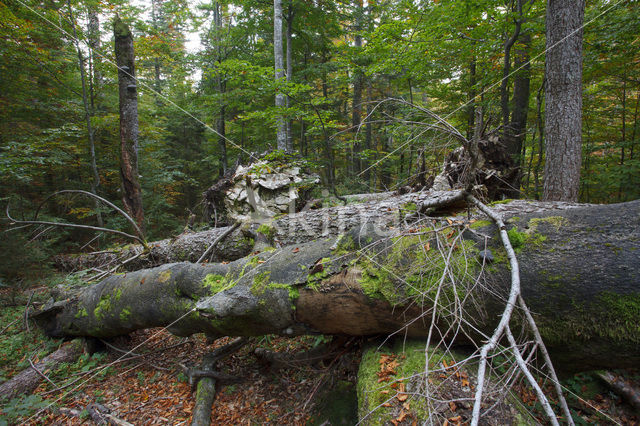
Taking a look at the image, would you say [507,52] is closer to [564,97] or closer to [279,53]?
[564,97]

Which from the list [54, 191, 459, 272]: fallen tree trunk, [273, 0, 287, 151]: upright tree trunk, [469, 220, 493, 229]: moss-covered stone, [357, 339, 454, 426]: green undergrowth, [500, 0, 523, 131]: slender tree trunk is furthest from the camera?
[273, 0, 287, 151]: upright tree trunk

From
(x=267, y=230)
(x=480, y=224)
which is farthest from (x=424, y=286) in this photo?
(x=267, y=230)

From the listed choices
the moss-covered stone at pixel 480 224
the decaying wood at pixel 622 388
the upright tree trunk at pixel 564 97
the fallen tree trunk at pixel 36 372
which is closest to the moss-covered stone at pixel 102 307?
the fallen tree trunk at pixel 36 372

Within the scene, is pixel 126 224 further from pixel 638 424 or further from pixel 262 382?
pixel 638 424

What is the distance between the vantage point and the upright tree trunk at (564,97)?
336 cm

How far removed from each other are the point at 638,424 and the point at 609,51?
19.4 ft

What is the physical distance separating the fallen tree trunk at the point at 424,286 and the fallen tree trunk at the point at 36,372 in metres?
0.65

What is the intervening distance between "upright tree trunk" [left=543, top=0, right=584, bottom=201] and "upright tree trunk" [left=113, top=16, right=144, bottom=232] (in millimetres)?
7801

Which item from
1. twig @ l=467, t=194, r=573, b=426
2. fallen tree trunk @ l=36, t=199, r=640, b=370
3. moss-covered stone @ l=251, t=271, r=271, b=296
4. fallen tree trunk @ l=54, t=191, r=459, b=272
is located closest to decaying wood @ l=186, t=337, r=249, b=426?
fallen tree trunk @ l=36, t=199, r=640, b=370

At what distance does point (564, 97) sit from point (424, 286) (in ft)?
12.2

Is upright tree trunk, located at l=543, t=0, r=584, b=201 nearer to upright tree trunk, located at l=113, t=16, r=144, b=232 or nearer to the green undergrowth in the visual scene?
the green undergrowth

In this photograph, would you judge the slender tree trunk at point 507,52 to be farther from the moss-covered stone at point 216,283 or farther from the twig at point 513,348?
the moss-covered stone at point 216,283

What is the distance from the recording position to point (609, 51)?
4590 millimetres

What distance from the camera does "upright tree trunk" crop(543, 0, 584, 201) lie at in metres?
3.36
